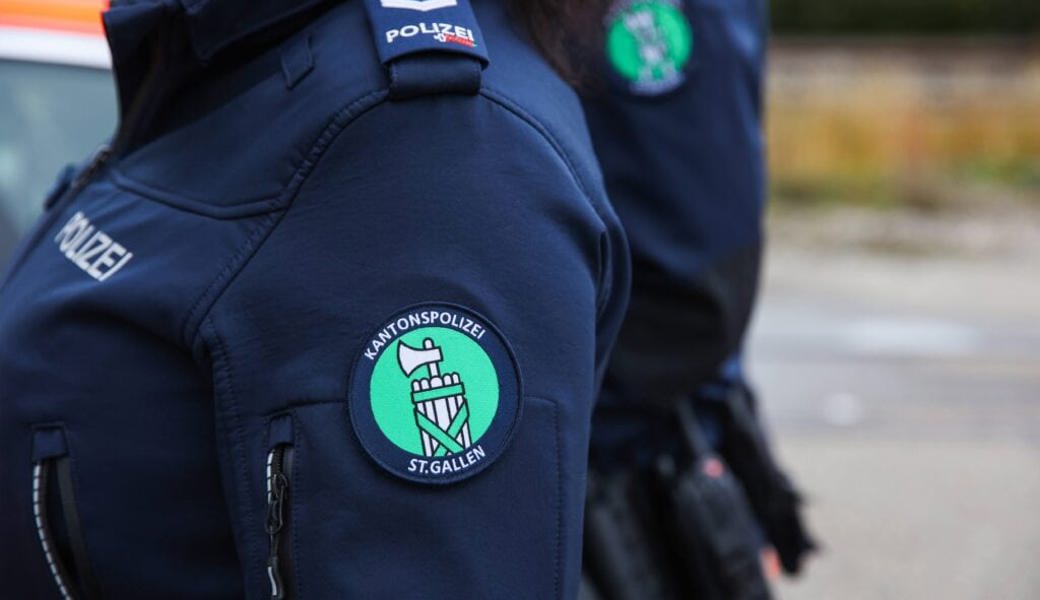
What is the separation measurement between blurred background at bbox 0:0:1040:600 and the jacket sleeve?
124cm

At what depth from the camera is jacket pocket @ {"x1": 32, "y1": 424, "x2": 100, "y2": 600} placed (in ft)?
3.83

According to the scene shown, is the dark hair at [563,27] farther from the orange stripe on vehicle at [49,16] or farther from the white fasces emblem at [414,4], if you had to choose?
the orange stripe on vehicle at [49,16]

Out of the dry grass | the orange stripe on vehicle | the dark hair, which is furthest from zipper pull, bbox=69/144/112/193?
the dry grass

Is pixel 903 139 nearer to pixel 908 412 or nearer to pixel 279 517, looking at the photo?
pixel 908 412

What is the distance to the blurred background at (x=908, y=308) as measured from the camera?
191 inches

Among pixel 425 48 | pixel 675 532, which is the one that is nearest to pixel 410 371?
pixel 425 48

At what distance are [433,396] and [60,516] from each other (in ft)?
1.09

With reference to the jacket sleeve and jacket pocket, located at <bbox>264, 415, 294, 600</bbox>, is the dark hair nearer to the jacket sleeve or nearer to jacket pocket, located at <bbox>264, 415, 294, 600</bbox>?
the jacket sleeve

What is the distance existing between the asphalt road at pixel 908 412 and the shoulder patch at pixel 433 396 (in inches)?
85.9

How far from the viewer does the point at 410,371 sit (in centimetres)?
105

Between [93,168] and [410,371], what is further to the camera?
[93,168]

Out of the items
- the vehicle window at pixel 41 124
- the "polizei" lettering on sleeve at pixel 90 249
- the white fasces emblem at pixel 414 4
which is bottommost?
the vehicle window at pixel 41 124

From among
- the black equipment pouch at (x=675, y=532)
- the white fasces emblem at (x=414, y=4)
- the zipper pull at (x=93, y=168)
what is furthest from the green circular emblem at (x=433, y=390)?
the black equipment pouch at (x=675, y=532)

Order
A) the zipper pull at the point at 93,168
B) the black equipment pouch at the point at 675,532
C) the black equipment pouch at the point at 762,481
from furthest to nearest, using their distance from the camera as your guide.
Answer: the black equipment pouch at the point at 762,481
the black equipment pouch at the point at 675,532
the zipper pull at the point at 93,168
